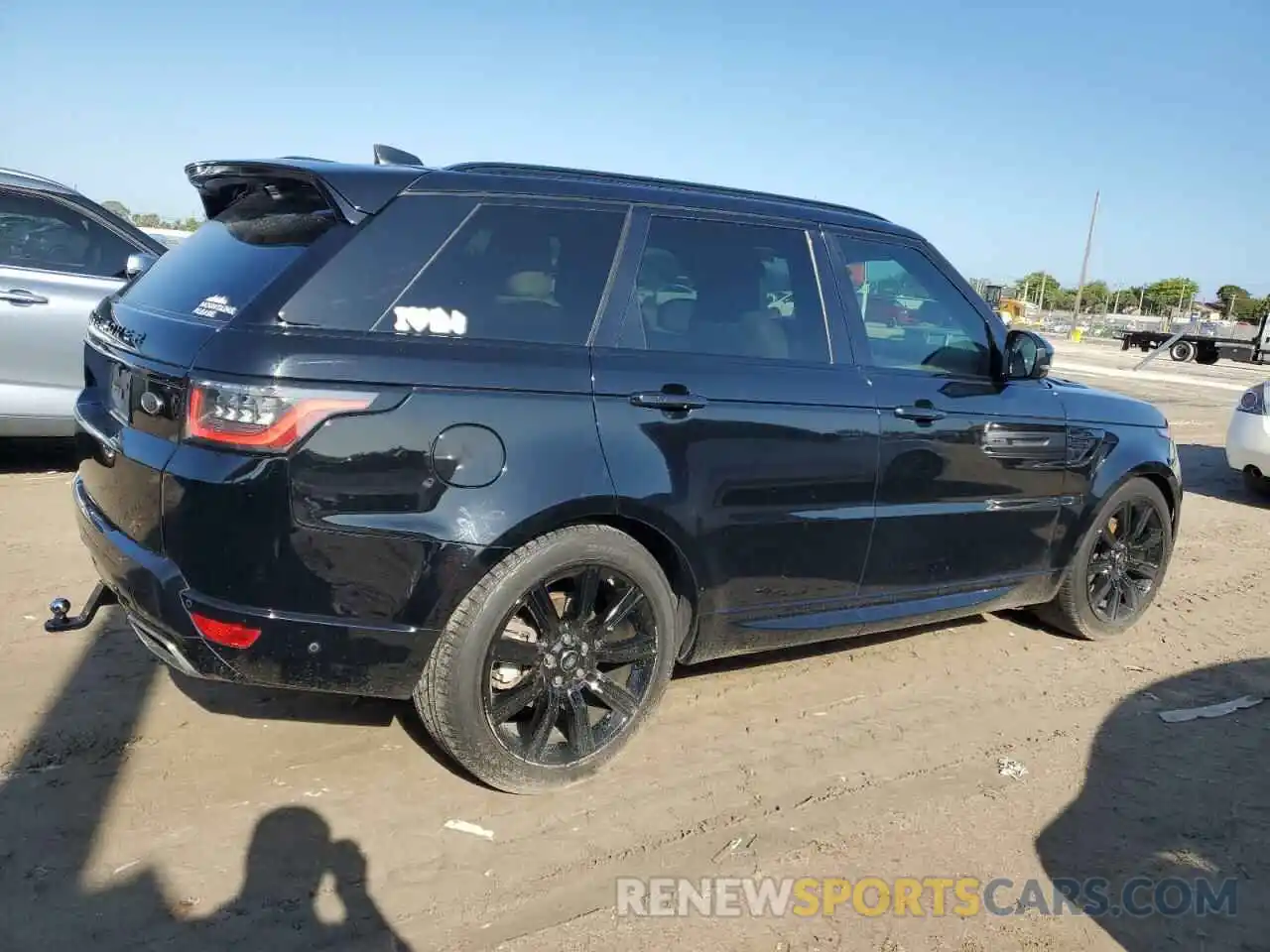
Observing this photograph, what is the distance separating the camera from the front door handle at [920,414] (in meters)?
3.70

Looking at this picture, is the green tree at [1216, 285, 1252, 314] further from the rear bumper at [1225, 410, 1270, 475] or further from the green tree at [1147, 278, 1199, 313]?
the rear bumper at [1225, 410, 1270, 475]

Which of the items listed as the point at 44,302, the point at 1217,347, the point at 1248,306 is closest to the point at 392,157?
the point at 44,302

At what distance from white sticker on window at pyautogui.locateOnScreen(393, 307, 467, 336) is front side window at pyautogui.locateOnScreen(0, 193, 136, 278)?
4222mm

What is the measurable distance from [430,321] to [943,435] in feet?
6.88

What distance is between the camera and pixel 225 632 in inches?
104

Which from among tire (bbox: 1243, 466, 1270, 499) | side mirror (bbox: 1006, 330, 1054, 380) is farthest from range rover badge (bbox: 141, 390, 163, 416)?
tire (bbox: 1243, 466, 1270, 499)

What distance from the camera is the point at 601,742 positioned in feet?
10.5

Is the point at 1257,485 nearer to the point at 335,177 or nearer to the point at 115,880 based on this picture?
the point at 335,177

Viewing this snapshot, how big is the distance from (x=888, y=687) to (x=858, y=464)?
44.1 inches

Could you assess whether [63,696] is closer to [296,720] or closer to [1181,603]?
[296,720]

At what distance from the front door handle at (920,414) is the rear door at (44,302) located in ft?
16.4

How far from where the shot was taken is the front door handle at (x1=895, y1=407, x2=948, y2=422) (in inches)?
146

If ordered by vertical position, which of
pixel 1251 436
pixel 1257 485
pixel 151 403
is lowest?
pixel 1257 485

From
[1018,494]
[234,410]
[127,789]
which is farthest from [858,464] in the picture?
[127,789]
